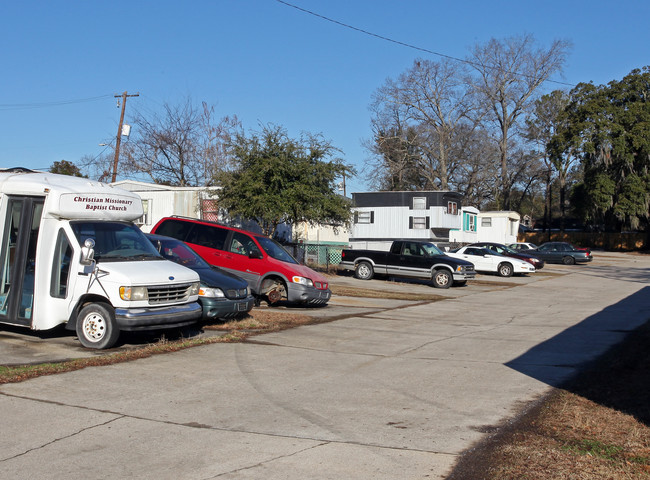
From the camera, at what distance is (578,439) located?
5.72 m

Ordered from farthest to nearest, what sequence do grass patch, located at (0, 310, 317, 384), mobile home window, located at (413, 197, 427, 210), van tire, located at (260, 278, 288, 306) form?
1. mobile home window, located at (413, 197, 427, 210)
2. van tire, located at (260, 278, 288, 306)
3. grass patch, located at (0, 310, 317, 384)

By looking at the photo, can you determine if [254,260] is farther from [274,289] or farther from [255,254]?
[274,289]

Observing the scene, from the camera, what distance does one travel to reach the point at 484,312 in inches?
671

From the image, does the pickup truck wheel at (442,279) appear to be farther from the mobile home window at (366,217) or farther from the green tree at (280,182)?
the mobile home window at (366,217)

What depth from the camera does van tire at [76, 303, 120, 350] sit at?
9373mm

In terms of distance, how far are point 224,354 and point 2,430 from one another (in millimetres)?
4079

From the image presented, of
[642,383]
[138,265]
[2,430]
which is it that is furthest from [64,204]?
[642,383]

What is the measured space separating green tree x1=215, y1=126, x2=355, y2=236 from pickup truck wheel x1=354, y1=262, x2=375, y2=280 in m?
2.96

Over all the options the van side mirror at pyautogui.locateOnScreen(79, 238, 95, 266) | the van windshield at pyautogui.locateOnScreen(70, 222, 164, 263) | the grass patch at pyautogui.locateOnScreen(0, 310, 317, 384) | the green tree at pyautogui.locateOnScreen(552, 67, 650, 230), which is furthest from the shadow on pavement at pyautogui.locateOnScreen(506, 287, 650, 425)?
the green tree at pyautogui.locateOnScreen(552, 67, 650, 230)

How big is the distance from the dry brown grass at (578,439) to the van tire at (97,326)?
233 inches

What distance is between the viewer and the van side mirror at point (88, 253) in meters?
9.23

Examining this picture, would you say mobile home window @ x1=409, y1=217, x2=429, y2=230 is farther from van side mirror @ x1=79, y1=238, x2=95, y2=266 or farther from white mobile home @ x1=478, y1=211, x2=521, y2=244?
van side mirror @ x1=79, y1=238, x2=95, y2=266

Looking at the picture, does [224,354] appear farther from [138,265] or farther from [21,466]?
[21,466]

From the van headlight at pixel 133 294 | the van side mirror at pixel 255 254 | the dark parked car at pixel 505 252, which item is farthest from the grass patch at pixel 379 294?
the dark parked car at pixel 505 252
